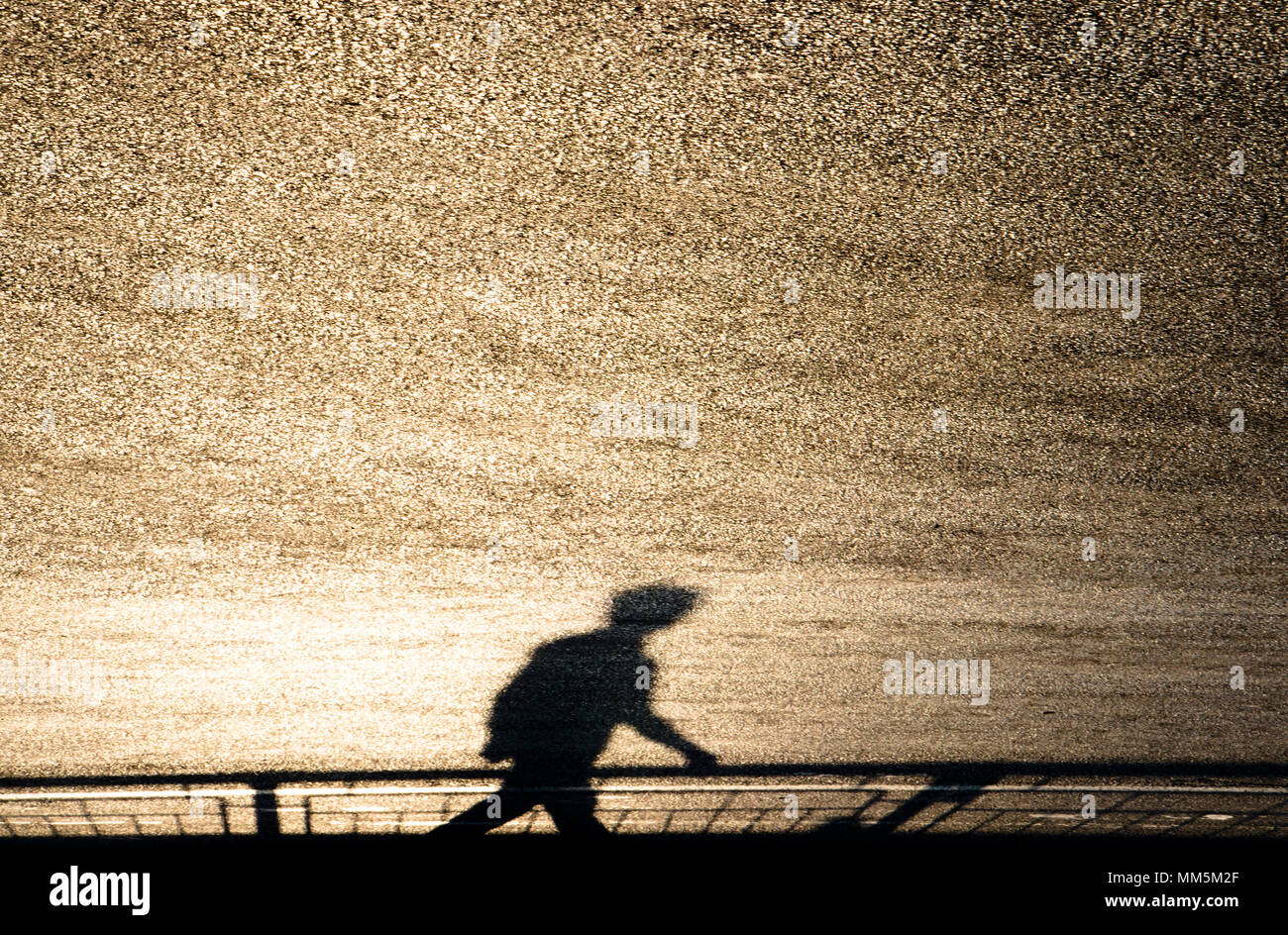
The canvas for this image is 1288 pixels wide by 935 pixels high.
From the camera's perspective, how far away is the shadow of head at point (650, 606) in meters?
4.07

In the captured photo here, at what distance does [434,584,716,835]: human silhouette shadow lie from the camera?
411 cm

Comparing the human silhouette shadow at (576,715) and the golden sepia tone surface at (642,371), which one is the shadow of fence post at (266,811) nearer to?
the golden sepia tone surface at (642,371)

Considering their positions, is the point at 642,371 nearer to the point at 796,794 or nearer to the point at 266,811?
the point at 796,794

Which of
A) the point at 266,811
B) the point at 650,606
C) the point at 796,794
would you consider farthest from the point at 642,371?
the point at 266,811

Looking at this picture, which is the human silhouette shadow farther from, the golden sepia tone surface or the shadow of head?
the golden sepia tone surface

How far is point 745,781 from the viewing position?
4.39 metres

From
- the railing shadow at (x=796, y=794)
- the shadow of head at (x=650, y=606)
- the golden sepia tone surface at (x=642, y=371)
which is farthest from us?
the railing shadow at (x=796, y=794)

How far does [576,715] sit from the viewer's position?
427 centimetres

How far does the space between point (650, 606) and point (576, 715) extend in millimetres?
973

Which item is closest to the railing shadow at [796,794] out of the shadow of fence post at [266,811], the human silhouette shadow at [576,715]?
the shadow of fence post at [266,811]

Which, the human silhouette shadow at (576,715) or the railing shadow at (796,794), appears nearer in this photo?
the human silhouette shadow at (576,715)
